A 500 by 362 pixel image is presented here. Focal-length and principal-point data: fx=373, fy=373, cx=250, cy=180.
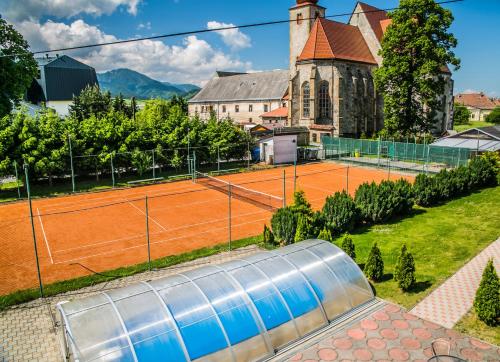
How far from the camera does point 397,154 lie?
41.4 meters

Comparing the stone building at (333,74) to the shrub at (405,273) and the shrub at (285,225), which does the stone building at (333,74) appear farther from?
the shrub at (405,273)

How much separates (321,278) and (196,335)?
4150 mm

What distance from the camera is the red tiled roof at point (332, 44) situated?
53138 millimetres

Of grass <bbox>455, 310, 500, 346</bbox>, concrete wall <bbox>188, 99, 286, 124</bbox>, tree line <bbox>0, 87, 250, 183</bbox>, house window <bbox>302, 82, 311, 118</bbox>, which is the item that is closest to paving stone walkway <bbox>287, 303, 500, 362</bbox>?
grass <bbox>455, 310, 500, 346</bbox>

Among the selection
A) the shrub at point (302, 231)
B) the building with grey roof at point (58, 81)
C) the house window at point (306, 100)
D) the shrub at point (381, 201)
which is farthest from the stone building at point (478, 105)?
the shrub at point (302, 231)

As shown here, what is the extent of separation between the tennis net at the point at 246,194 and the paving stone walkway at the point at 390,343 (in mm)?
13090

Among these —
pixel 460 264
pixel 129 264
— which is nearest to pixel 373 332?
pixel 460 264

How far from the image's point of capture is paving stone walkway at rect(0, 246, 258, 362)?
1006cm

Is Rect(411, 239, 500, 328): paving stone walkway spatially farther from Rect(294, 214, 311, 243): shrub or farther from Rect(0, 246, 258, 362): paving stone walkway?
Rect(0, 246, 258, 362): paving stone walkway

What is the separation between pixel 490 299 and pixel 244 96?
225 feet

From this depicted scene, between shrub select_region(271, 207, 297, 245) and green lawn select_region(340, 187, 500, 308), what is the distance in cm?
302

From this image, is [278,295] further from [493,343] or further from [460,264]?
[460,264]

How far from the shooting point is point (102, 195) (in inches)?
1142

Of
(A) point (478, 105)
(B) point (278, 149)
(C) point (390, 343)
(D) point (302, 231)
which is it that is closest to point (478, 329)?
(C) point (390, 343)
